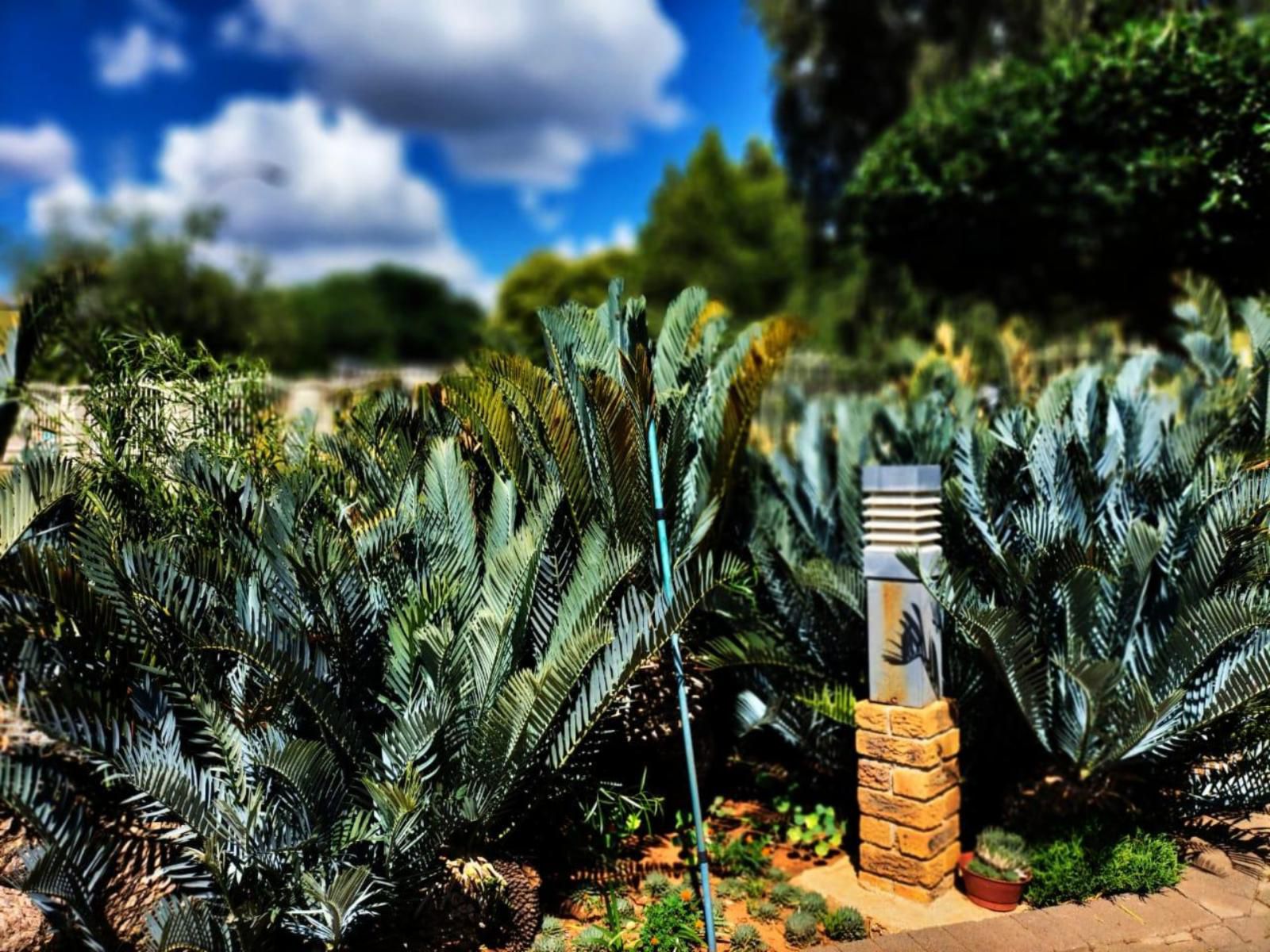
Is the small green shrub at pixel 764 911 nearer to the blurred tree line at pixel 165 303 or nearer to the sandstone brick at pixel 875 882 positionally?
the sandstone brick at pixel 875 882

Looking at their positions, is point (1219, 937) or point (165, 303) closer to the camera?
point (1219, 937)

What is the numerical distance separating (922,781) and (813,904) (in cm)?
63

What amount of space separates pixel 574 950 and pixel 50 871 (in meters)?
1.66

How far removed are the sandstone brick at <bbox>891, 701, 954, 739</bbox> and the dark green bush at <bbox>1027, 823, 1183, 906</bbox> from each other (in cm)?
60

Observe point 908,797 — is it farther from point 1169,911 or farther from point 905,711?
point 1169,911

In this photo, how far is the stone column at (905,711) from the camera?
11.7 ft

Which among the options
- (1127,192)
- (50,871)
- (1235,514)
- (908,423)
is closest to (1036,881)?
(1235,514)

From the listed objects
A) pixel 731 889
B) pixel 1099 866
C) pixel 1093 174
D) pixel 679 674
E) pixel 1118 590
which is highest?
pixel 1093 174

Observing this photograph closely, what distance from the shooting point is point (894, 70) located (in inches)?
520

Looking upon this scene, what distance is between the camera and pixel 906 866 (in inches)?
142

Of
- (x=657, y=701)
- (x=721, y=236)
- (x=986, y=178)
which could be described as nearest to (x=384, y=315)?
(x=721, y=236)

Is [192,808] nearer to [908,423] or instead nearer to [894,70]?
[908,423]

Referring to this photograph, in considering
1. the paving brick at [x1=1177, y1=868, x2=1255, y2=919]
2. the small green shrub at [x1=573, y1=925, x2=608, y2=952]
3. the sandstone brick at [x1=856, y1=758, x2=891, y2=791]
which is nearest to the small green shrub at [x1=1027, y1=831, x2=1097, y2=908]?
the paving brick at [x1=1177, y1=868, x2=1255, y2=919]

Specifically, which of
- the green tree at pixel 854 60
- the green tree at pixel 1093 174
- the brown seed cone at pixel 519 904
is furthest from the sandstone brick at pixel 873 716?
the green tree at pixel 854 60
